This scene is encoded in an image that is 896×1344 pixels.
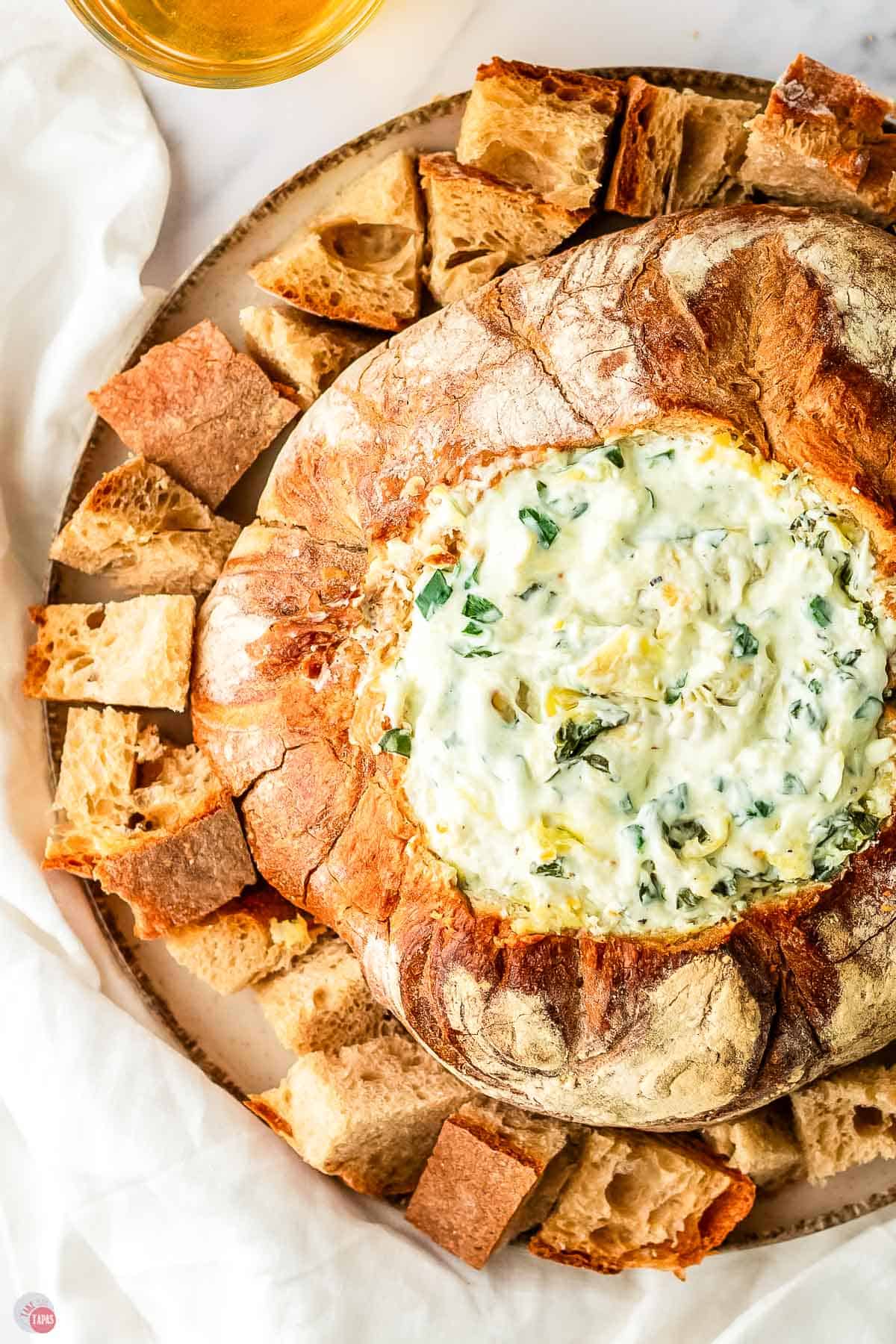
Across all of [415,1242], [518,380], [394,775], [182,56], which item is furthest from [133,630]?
[415,1242]

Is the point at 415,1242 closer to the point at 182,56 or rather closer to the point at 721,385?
the point at 721,385

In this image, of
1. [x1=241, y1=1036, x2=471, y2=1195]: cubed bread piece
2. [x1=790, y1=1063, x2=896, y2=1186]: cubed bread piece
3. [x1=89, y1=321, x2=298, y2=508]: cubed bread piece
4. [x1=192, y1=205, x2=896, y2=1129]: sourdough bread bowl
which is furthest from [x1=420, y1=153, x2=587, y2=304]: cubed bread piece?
[x1=790, y1=1063, x2=896, y2=1186]: cubed bread piece

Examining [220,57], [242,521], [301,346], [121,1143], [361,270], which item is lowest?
[121,1143]

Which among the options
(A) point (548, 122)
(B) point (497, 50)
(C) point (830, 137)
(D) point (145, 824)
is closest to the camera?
(C) point (830, 137)

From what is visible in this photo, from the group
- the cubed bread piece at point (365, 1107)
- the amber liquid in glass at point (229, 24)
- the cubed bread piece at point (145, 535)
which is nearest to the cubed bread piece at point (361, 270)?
the amber liquid in glass at point (229, 24)

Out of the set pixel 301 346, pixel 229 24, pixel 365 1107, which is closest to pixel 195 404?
pixel 301 346

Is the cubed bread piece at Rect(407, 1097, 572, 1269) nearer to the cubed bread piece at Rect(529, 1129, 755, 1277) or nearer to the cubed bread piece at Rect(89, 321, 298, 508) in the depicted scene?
the cubed bread piece at Rect(529, 1129, 755, 1277)

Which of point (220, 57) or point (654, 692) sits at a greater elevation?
point (220, 57)

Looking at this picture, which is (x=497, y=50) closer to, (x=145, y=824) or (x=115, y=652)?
(x=115, y=652)
